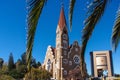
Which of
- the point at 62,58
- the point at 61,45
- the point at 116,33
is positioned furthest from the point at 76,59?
the point at 116,33

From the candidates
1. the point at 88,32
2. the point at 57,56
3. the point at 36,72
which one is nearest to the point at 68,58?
the point at 57,56

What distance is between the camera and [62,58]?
58656 mm

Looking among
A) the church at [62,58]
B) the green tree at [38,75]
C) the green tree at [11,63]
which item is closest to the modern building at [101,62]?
the church at [62,58]

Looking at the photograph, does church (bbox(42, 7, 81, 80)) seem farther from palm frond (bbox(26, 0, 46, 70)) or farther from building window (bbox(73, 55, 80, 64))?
palm frond (bbox(26, 0, 46, 70))

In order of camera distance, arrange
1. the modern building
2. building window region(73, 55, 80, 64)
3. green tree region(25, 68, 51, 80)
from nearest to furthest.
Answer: green tree region(25, 68, 51, 80) < building window region(73, 55, 80, 64) < the modern building

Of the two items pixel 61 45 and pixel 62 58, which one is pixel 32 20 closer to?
pixel 62 58

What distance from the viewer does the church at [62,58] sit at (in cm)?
5728

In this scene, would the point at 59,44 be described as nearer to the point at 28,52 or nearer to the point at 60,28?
the point at 60,28

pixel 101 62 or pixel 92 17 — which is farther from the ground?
pixel 101 62

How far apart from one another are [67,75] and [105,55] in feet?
50.1

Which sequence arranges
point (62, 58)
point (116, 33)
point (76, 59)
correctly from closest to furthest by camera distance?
1. point (116, 33)
2. point (62, 58)
3. point (76, 59)

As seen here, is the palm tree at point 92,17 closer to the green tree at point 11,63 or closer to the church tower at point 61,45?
the church tower at point 61,45

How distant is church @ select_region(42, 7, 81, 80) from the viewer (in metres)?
57.3

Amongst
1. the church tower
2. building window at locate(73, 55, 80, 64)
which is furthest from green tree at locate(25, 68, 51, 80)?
building window at locate(73, 55, 80, 64)
